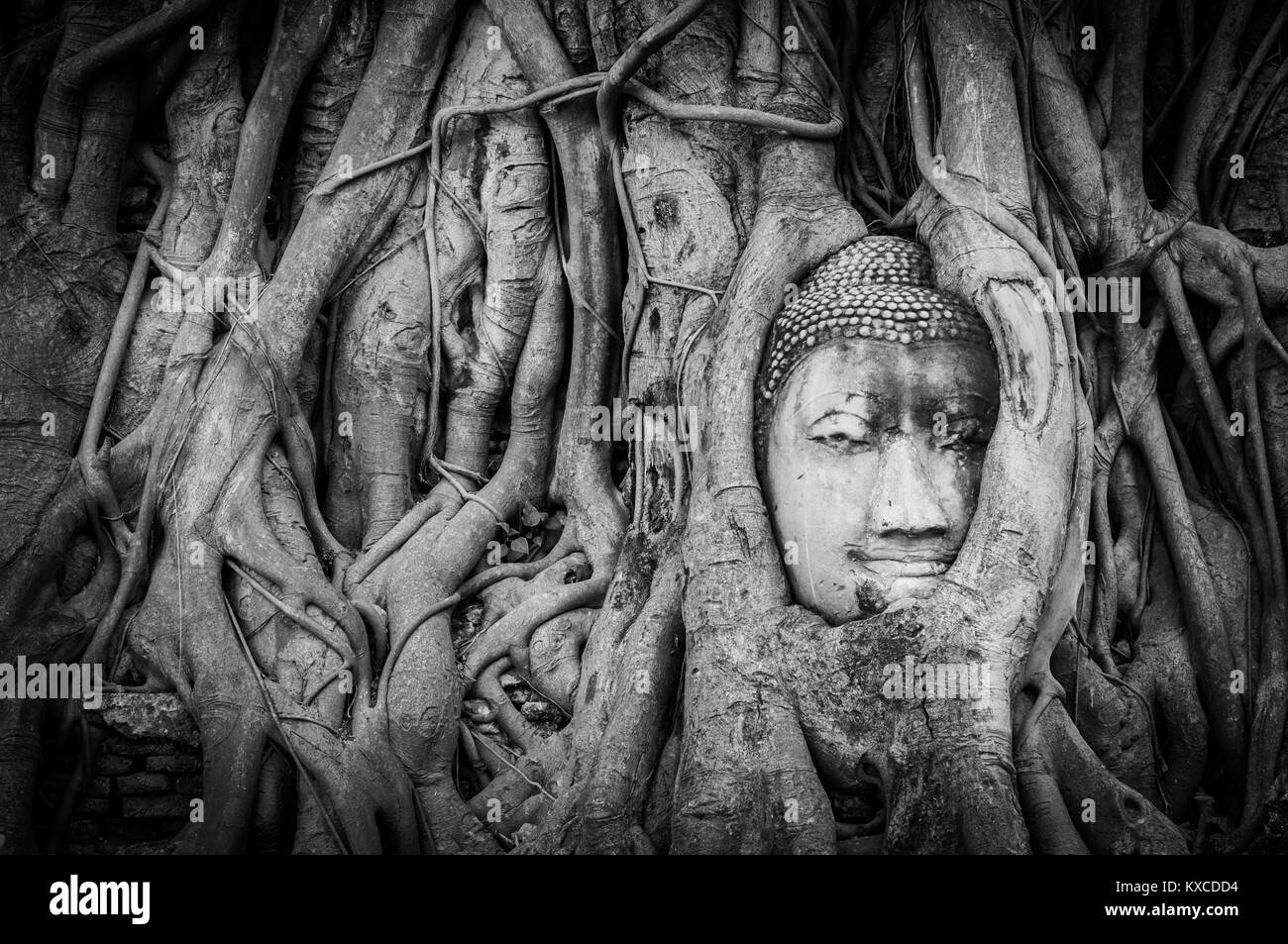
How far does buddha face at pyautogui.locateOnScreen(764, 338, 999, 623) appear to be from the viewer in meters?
4.18

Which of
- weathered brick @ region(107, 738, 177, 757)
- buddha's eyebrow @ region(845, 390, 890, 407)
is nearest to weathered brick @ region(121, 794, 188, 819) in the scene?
weathered brick @ region(107, 738, 177, 757)

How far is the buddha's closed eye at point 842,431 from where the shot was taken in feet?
14.0

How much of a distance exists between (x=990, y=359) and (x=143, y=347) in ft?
9.81

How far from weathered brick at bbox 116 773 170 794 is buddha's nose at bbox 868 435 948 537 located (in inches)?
96.7

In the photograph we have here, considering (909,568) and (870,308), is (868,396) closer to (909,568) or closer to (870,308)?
(870,308)

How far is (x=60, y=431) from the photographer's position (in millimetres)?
4926

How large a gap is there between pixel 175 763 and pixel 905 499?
2.51m

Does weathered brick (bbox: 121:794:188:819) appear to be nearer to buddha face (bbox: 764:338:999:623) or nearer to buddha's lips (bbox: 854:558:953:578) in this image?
buddha face (bbox: 764:338:999:623)

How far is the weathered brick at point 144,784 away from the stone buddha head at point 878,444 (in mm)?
2167

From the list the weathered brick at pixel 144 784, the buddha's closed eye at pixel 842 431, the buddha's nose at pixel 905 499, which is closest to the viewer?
the buddha's nose at pixel 905 499

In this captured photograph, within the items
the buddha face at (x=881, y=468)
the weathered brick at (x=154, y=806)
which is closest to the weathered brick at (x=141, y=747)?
the weathered brick at (x=154, y=806)

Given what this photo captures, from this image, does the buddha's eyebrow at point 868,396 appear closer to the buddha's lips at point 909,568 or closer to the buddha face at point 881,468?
the buddha face at point 881,468

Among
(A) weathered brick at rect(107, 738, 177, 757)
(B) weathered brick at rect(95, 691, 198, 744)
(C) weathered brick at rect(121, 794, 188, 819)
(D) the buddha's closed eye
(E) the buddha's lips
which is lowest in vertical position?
(C) weathered brick at rect(121, 794, 188, 819)

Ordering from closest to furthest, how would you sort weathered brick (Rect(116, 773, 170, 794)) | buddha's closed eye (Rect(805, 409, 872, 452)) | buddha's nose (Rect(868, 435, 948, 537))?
buddha's nose (Rect(868, 435, 948, 537)) → buddha's closed eye (Rect(805, 409, 872, 452)) → weathered brick (Rect(116, 773, 170, 794))
